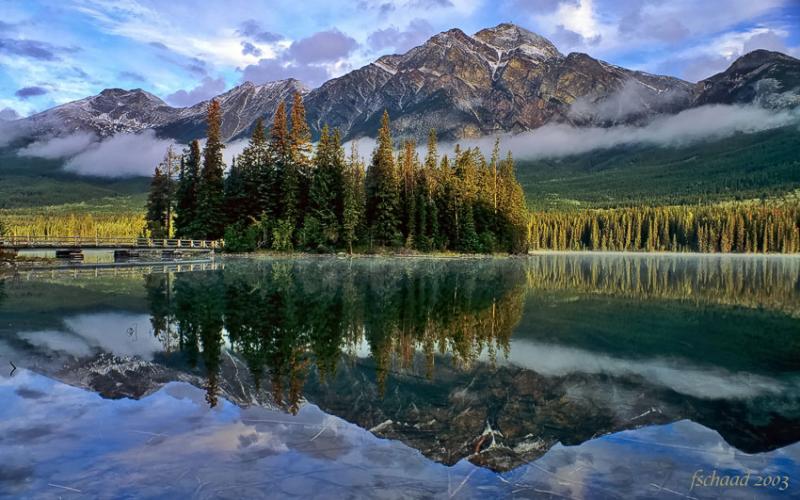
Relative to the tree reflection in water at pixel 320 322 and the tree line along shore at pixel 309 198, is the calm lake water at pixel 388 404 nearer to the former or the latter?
the tree reflection in water at pixel 320 322

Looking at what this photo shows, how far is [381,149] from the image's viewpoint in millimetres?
91812

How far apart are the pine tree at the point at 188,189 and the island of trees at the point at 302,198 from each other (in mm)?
151

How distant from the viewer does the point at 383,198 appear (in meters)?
88.0

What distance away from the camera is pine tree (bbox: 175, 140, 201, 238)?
284ft

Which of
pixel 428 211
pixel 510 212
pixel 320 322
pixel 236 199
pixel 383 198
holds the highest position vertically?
pixel 383 198

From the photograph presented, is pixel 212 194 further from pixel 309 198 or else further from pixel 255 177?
pixel 309 198

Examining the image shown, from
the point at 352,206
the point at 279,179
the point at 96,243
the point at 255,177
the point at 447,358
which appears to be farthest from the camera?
the point at 279,179

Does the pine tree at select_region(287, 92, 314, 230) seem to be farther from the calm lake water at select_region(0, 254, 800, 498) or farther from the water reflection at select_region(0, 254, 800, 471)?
the calm lake water at select_region(0, 254, 800, 498)

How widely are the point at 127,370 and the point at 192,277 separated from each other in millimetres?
30795

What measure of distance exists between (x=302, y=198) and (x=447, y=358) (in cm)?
7051

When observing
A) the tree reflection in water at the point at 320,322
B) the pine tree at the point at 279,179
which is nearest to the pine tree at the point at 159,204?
the pine tree at the point at 279,179

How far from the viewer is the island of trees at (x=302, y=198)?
8262 centimetres

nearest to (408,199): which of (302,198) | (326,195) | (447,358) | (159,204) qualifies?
(326,195)

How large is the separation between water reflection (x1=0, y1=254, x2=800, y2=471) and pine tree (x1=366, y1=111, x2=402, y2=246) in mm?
54146
